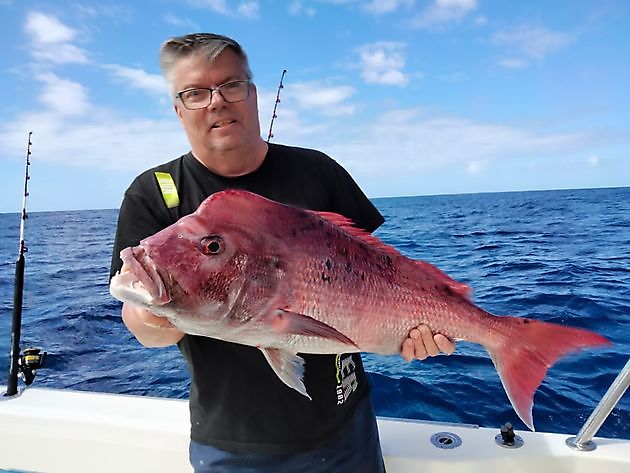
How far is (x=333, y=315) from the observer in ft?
5.43

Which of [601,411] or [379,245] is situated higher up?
[379,245]

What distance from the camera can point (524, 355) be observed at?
1.89 meters

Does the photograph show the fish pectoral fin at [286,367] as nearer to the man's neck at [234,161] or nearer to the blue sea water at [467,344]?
the man's neck at [234,161]

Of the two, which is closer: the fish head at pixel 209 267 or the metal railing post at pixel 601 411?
the fish head at pixel 209 267

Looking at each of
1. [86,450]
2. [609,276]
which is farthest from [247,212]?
[609,276]

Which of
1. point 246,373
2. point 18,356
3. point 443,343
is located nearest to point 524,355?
point 443,343

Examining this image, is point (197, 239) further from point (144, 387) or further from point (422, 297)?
point (144, 387)

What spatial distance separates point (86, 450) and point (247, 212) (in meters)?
2.26

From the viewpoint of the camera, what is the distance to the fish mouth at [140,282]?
1.37 meters

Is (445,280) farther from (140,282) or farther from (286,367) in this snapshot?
(140,282)

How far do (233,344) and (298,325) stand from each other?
531 millimetres

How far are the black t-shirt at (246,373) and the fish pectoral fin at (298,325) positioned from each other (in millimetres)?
469

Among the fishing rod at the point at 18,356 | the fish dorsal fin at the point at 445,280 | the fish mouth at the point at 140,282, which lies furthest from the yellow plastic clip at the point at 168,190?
the fishing rod at the point at 18,356

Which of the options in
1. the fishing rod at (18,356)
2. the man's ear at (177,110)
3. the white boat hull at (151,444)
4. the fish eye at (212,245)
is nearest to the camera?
Answer: the fish eye at (212,245)
